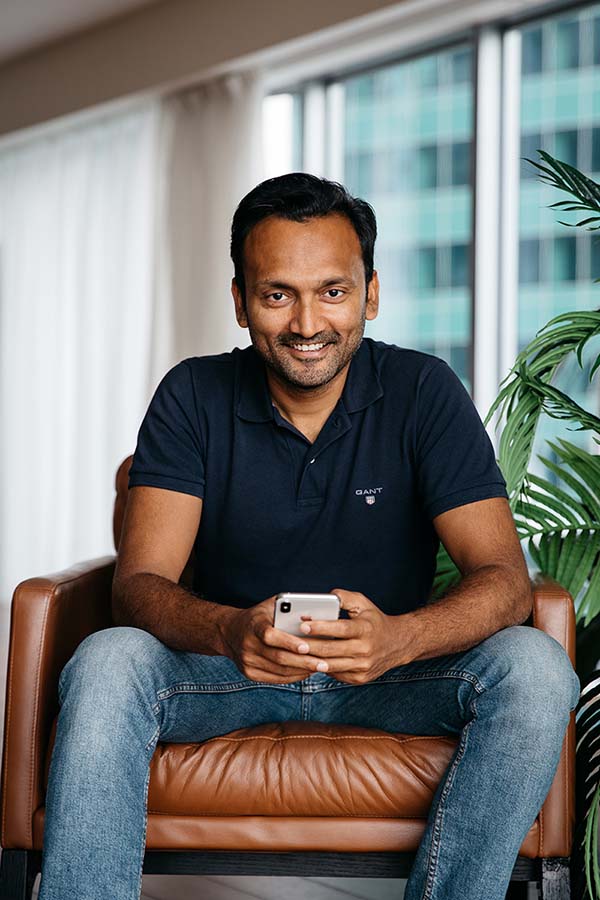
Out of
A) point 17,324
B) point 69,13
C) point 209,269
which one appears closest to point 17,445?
point 17,324

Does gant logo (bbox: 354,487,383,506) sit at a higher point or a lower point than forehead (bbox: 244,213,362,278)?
lower

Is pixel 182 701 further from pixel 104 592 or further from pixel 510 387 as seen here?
pixel 510 387

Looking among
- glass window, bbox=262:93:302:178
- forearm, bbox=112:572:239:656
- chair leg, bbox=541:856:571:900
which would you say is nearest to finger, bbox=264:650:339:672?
forearm, bbox=112:572:239:656

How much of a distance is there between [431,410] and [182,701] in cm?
60

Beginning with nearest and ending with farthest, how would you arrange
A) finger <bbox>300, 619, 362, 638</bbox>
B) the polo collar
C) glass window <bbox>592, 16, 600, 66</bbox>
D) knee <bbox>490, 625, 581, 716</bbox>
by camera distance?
1. finger <bbox>300, 619, 362, 638</bbox>
2. knee <bbox>490, 625, 581, 716</bbox>
3. the polo collar
4. glass window <bbox>592, 16, 600, 66</bbox>

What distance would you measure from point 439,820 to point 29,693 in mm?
623

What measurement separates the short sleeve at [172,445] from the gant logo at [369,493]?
0.25 metres

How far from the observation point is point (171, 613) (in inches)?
64.2

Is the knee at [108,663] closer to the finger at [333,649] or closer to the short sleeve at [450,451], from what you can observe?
the finger at [333,649]

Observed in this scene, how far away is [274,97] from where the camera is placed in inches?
191

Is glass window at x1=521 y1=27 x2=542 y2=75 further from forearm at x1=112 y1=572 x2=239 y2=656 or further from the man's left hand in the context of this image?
the man's left hand

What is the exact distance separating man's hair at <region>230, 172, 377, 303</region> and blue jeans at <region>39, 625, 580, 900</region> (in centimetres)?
67

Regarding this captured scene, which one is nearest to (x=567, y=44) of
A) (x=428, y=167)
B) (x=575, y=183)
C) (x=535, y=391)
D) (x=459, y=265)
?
(x=428, y=167)

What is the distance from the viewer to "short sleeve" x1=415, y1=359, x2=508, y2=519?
5.77 ft
